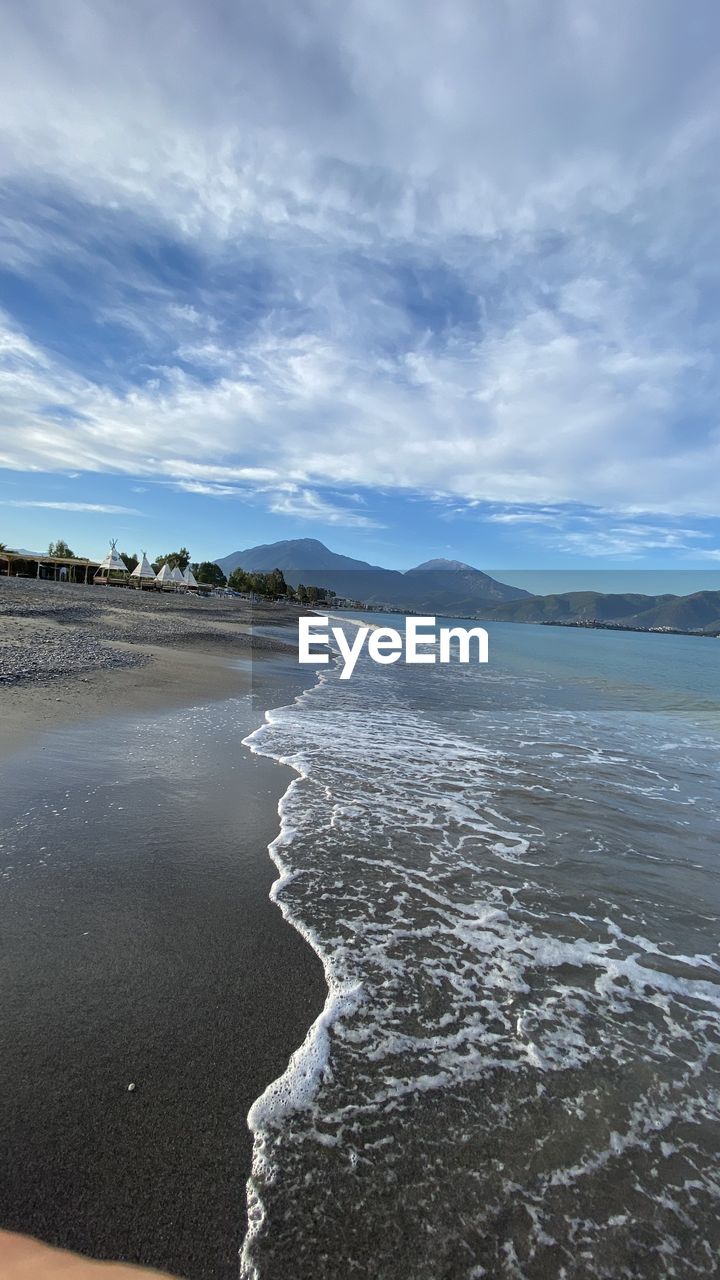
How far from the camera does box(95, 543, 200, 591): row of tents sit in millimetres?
86938

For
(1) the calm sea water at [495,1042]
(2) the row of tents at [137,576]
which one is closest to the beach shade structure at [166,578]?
(2) the row of tents at [137,576]

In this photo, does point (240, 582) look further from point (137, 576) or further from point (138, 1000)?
point (138, 1000)

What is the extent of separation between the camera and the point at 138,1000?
11.8 feet

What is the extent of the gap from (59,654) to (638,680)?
33.6m

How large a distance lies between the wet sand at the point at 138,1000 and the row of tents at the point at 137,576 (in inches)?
3371

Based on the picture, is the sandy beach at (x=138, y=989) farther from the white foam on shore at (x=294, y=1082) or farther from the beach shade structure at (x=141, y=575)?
the beach shade structure at (x=141, y=575)

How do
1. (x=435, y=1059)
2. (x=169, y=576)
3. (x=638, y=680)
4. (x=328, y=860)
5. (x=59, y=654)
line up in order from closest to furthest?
(x=435, y=1059) < (x=328, y=860) < (x=59, y=654) < (x=638, y=680) < (x=169, y=576)

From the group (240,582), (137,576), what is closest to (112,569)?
(137,576)

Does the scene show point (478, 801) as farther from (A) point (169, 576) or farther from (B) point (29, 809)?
(A) point (169, 576)

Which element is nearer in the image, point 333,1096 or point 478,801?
point 333,1096

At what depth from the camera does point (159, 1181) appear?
2.46 m

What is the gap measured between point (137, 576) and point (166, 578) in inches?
780

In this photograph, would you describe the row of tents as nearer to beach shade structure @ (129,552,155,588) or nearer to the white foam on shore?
beach shade structure @ (129,552,155,588)

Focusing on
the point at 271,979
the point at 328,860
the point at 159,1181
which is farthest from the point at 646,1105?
the point at 328,860
